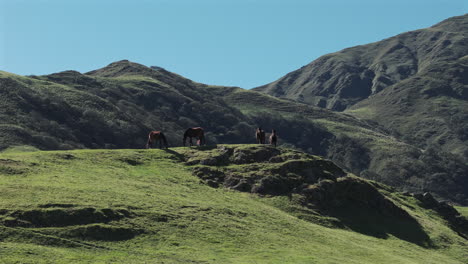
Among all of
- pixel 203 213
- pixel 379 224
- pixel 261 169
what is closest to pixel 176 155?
pixel 261 169

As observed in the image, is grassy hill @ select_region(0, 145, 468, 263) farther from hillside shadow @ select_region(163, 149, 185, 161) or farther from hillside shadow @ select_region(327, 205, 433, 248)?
hillside shadow @ select_region(163, 149, 185, 161)

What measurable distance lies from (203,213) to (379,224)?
25145mm

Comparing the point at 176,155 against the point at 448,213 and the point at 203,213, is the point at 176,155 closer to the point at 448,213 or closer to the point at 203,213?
the point at 203,213

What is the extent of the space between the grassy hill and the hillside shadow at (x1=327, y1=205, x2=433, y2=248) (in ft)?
0.57

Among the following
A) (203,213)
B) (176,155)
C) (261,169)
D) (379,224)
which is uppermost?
(176,155)

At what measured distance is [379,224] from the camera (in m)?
59.7

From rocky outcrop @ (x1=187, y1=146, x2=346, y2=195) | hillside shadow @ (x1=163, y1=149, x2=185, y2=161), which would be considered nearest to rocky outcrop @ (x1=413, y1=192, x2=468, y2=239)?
rocky outcrop @ (x1=187, y1=146, x2=346, y2=195)

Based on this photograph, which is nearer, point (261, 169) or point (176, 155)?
point (261, 169)

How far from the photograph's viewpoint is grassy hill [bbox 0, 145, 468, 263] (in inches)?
1409

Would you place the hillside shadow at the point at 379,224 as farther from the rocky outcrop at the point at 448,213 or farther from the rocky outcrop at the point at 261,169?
the rocky outcrop at the point at 448,213

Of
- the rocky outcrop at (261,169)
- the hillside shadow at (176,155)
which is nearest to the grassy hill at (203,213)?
the rocky outcrop at (261,169)

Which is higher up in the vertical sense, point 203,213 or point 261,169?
point 261,169

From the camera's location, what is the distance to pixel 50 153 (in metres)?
55.9

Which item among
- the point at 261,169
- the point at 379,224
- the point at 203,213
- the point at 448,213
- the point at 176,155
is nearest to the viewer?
the point at 203,213
